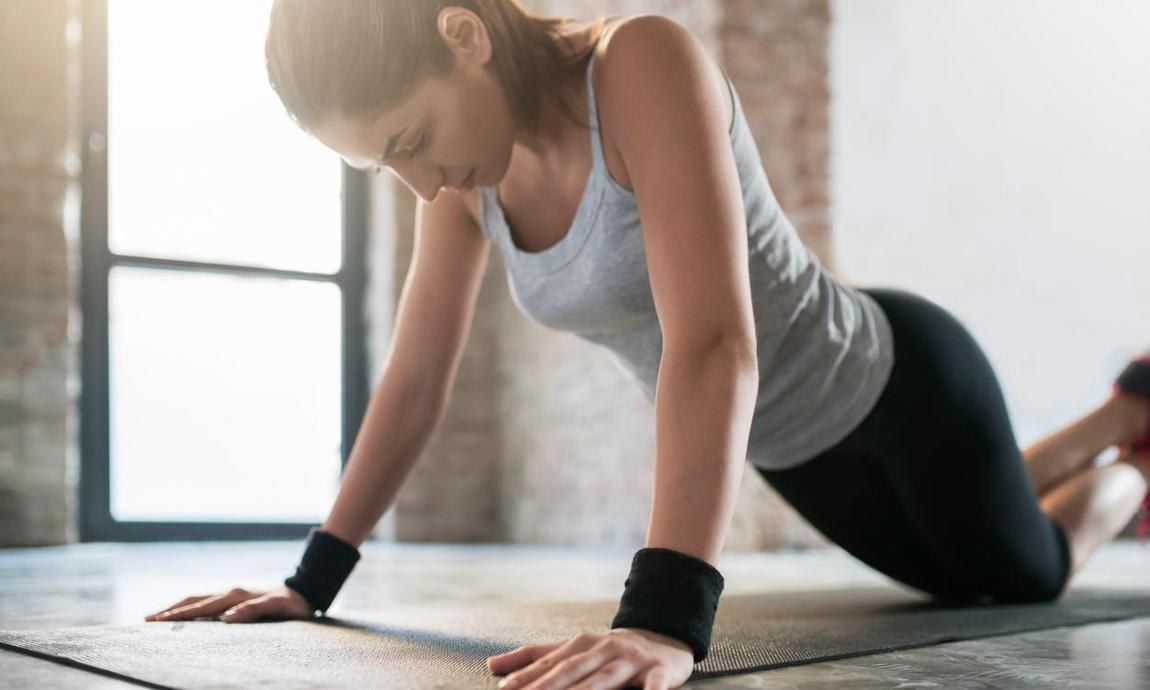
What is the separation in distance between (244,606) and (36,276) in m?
3.24

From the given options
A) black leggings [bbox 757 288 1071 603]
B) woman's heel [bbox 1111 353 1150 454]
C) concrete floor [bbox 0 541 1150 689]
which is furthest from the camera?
woman's heel [bbox 1111 353 1150 454]

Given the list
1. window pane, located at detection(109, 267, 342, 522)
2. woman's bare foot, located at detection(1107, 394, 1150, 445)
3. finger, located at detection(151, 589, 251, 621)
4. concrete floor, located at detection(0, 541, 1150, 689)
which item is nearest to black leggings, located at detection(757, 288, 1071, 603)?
concrete floor, located at detection(0, 541, 1150, 689)

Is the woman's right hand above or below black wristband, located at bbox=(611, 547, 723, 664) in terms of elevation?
below

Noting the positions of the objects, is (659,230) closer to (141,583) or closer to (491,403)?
(141,583)

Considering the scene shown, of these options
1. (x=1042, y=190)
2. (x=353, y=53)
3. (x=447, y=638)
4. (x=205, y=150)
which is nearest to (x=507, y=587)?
(x=447, y=638)

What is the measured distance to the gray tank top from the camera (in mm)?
1260

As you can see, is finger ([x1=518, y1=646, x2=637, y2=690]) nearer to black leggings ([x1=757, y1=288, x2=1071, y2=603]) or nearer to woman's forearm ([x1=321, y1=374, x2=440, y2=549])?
woman's forearm ([x1=321, y1=374, x2=440, y2=549])

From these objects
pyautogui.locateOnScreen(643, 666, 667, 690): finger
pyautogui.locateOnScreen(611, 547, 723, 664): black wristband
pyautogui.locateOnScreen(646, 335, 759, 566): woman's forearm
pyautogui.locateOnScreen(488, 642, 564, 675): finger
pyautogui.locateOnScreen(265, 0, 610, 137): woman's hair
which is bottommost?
pyautogui.locateOnScreen(488, 642, 564, 675): finger

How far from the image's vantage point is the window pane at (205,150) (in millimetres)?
4488

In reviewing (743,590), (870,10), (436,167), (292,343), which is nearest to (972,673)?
(436,167)

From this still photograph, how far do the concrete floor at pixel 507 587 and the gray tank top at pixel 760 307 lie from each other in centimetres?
37

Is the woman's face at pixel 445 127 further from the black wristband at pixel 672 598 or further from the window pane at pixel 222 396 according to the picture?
the window pane at pixel 222 396

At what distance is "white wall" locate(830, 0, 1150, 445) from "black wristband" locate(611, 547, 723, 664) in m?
3.87

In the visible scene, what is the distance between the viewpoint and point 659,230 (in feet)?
3.41
